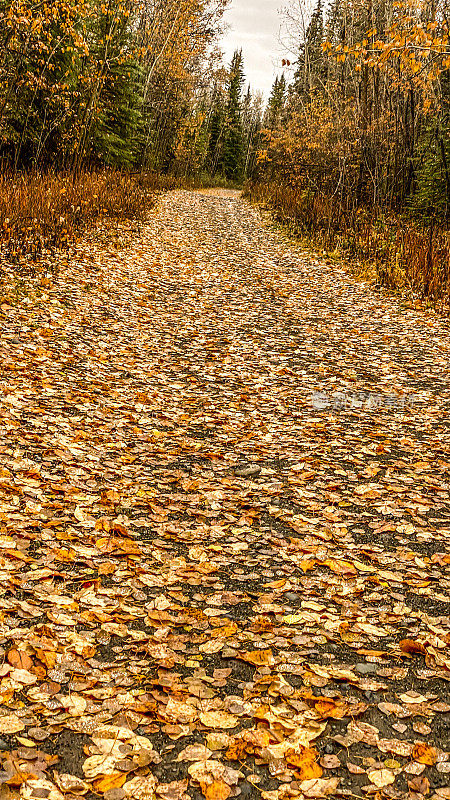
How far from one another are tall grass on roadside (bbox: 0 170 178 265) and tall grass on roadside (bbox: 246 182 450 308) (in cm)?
531

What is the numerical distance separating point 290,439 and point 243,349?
3026mm

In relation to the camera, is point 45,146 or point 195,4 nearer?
point 45,146

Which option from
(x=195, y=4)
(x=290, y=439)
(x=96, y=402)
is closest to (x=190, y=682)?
(x=290, y=439)

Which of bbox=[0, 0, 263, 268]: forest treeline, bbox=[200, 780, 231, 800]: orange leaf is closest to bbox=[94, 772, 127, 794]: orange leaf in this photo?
bbox=[200, 780, 231, 800]: orange leaf

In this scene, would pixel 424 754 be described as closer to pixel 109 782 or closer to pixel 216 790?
pixel 216 790

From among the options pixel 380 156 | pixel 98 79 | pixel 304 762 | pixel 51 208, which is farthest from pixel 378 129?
pixel 304 762

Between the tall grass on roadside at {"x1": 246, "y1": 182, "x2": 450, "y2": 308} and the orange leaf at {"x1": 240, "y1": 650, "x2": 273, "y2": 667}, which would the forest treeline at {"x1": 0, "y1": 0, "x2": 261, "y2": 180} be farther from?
the orange leaf at {"x1": 240, "y1": 650, "x2": 273, "y2": 667}

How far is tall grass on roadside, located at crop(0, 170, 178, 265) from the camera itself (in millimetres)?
11094

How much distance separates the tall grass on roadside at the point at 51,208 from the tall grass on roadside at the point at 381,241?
5314 mm

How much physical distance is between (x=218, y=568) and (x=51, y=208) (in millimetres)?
10551

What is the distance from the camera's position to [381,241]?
48.3 ft

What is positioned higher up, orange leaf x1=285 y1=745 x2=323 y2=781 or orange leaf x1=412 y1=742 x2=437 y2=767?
orange leaf x1=412 y1=742 x2=437 y2=767

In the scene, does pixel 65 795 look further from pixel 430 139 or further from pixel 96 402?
pixel 430 139

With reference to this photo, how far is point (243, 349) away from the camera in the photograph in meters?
8.84
